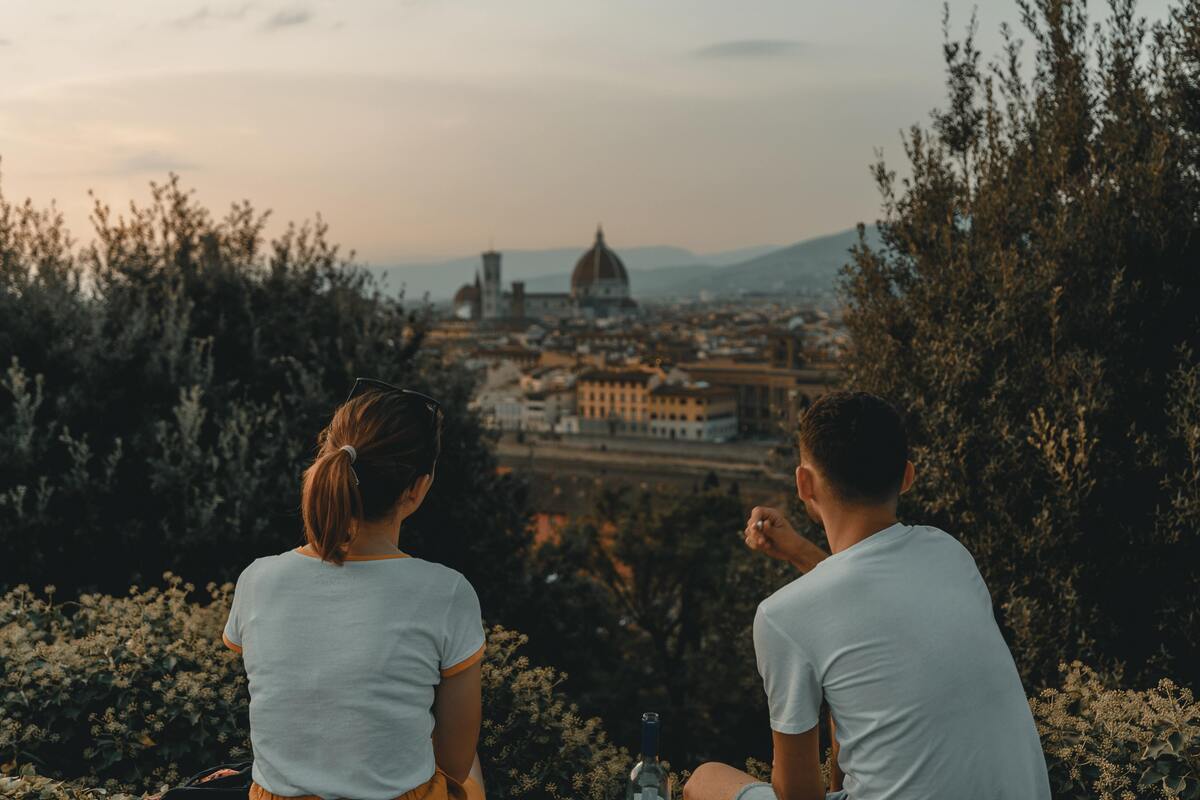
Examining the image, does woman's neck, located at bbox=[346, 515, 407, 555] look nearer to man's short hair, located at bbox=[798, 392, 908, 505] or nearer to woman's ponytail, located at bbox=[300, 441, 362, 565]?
woman's ponytail, located at bbox=[300, 441, 362, 565]

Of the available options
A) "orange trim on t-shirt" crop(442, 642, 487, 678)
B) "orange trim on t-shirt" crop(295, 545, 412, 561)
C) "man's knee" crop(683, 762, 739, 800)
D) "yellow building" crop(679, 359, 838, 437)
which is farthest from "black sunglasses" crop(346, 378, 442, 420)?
"yellow building" crop(679, 359, 838, 437)

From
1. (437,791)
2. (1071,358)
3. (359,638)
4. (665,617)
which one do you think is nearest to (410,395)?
(359,638)

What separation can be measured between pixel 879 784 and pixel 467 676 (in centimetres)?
73

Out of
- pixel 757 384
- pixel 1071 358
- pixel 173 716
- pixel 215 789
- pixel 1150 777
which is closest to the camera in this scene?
pixel 215 789

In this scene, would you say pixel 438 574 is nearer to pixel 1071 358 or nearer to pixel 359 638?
pixel 359 638

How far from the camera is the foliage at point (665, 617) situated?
346 inches

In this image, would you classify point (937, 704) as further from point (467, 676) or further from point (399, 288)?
point (399, 288)

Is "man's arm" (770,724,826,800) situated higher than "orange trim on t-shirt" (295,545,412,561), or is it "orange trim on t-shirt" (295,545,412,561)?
"orange trim on t-shirt" (295,545,412,561)

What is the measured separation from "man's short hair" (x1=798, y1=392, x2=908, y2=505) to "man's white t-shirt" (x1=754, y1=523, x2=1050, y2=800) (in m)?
0.14

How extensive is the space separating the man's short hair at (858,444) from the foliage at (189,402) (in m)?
3.50

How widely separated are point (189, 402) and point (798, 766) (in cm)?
521

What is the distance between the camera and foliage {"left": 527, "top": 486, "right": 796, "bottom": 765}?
8.79 metres

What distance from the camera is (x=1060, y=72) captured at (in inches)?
225

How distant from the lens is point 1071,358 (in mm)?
4668
